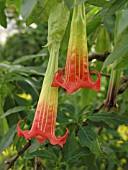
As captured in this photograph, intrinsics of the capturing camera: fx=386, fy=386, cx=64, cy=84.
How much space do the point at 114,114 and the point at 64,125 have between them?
0.17 meters

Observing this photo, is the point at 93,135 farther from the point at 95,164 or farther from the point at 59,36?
the point at 59,36

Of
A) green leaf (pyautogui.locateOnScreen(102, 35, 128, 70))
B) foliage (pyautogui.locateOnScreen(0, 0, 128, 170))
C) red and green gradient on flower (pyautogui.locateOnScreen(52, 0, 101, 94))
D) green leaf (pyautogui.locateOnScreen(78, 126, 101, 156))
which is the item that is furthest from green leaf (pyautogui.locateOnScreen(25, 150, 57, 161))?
green leaf (pyautogui.locateOnScreen(102, 35, 128, 70))

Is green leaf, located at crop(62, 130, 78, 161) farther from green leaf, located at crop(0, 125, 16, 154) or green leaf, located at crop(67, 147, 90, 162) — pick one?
green leaf, located at crop(0, 125, 16, 154)

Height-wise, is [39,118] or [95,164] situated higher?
[39,118]

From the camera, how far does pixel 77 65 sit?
89 centimetres

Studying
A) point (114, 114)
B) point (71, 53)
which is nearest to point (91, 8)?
point (114, 114)

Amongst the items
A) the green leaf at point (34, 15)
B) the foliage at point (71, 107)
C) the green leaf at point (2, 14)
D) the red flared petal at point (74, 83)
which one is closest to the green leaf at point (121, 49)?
the foliage at point (71, 107)

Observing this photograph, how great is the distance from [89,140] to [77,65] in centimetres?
38

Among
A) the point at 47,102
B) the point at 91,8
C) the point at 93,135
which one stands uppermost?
the point at 91,8

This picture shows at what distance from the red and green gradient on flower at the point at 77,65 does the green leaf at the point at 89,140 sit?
0.33 m

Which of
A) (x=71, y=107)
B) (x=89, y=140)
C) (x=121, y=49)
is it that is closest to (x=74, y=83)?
(x=121, y=49)

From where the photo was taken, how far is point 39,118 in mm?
929

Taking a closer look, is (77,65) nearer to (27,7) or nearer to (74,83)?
(74,83)

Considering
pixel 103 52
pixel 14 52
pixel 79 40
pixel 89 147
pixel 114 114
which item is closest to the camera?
pixel 79 40
